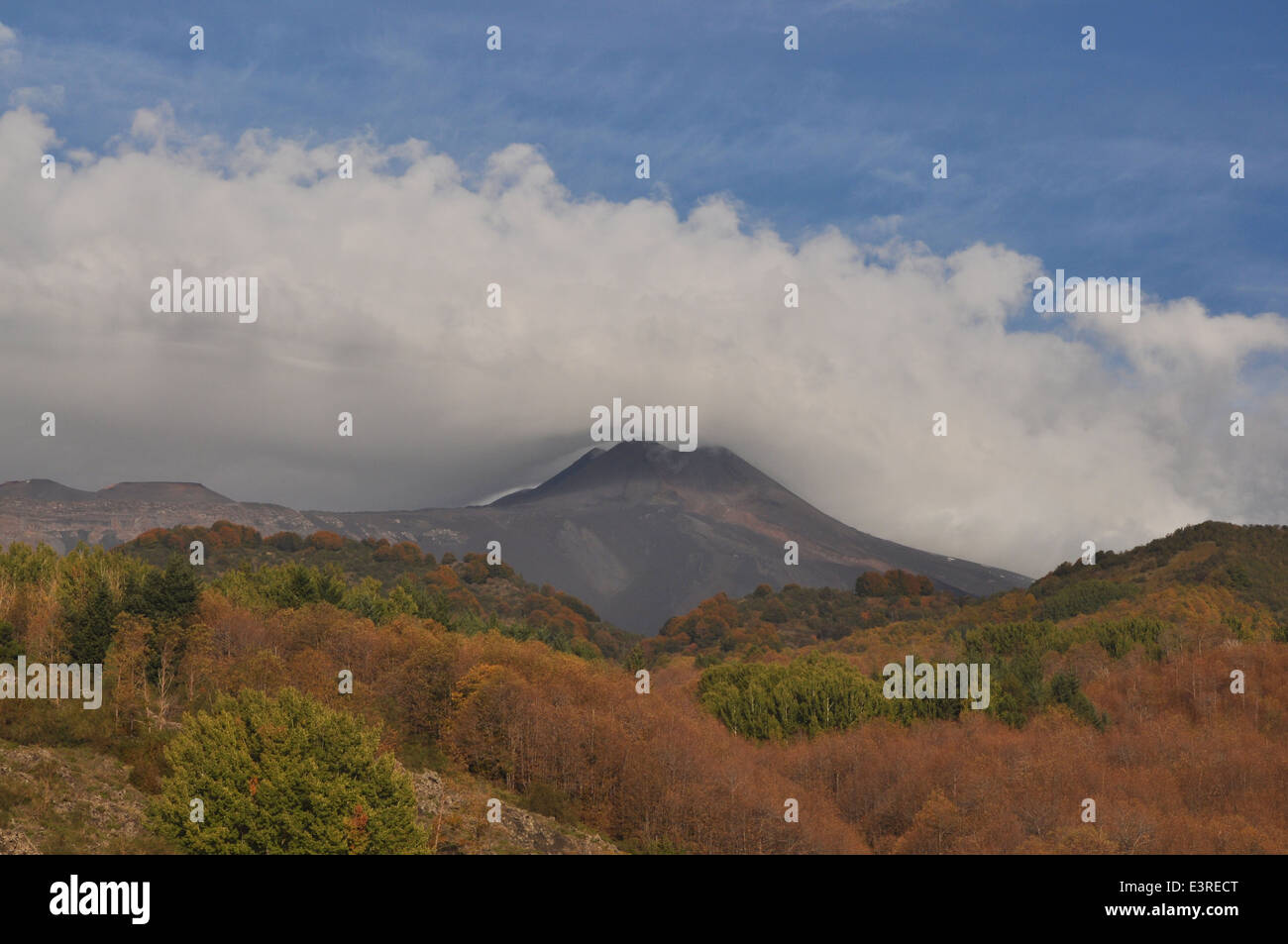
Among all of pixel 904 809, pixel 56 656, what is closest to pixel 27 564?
pixel 56 656

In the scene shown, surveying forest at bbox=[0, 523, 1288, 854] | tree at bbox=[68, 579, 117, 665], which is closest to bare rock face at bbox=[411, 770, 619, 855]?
forest at bbox=[0, 523, 1288, 854]

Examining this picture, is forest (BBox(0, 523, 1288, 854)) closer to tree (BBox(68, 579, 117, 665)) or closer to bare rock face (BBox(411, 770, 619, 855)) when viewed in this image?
tree (BBox(68, 579, 117, 665))

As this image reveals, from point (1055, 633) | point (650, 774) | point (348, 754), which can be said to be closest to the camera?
point (348, 754)

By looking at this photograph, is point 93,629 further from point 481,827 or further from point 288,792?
point 288,792

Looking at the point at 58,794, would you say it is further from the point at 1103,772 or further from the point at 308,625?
the point at 1103,772
